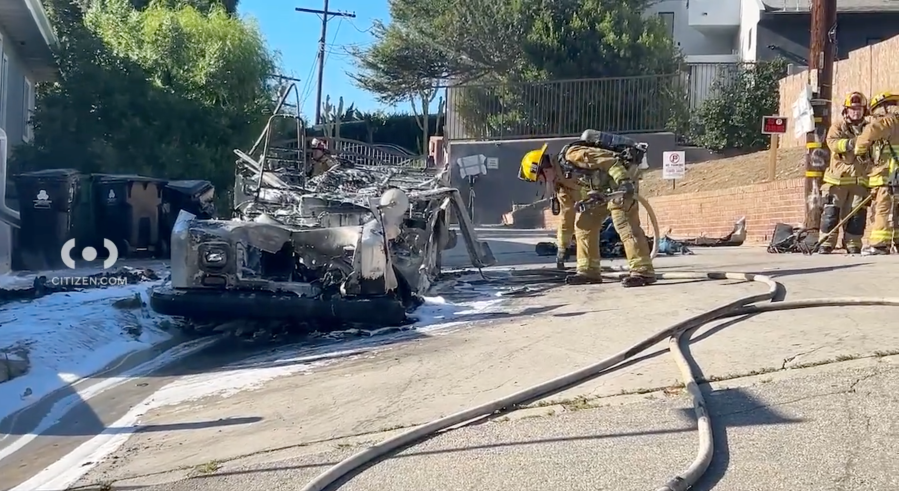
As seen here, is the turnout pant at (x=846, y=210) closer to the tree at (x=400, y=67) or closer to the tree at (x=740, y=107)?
the tree at (x=740, y=107)

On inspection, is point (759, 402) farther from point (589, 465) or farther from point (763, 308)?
point (763, 308)

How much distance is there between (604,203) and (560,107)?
15.4 meters

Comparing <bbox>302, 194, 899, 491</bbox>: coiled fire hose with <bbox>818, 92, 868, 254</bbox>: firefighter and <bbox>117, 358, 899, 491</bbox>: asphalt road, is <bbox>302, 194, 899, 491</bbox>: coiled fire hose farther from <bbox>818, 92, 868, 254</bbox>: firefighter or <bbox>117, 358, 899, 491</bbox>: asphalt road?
<bbox>818, 92, 868, 254</bbox>: firefighter

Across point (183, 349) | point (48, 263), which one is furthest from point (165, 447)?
point (48, 263)

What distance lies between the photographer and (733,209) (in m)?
16.2

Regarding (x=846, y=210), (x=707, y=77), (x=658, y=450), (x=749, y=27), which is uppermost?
(x=749, y=27)

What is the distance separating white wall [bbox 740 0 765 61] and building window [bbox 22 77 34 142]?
2070cm

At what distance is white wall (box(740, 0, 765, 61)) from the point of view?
3066cm

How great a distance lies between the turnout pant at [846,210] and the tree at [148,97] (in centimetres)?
1127

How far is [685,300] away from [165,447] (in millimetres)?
4672

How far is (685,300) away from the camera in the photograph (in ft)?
27.0

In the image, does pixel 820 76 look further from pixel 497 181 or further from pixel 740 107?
pixel 497 181

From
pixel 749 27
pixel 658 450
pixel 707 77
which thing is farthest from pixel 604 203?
pixel 749 27

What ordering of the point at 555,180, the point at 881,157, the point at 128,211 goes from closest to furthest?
1. the point at 555,180
2. the point at 881,157
3. the point at 128,211
